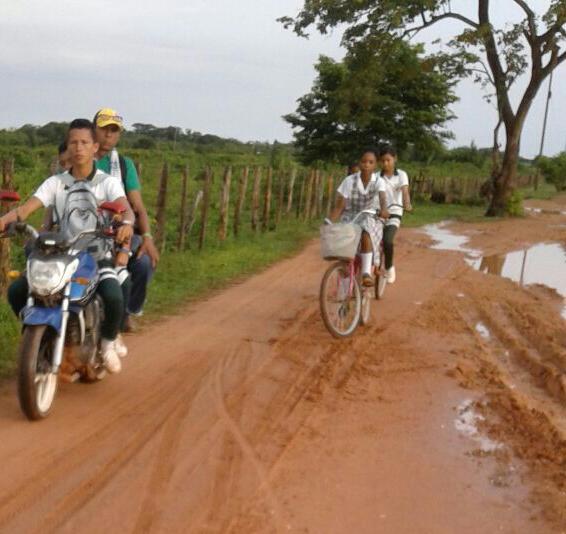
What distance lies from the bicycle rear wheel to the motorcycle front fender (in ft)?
9.63

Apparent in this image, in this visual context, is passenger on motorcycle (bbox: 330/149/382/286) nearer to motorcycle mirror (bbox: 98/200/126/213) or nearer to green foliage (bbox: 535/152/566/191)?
motorcycle mirror (bbox: 98/200/126/213)

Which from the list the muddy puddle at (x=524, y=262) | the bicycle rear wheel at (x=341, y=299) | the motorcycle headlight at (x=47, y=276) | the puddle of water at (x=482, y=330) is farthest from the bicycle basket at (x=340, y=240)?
the muddy puddle at (x=524, y=262)

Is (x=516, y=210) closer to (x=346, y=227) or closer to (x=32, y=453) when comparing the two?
(x=346, y=227)

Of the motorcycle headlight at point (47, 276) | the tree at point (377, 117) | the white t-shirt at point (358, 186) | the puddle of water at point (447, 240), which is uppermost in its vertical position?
the tree at point (377, 117)

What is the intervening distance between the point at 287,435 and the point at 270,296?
15.6 feet

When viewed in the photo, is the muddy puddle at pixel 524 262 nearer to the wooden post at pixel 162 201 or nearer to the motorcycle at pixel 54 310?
the wooden post at pixel 162 201

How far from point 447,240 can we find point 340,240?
11.0 meters

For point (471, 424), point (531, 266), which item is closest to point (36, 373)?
point (471, 424)

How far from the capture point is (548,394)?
5867 mm

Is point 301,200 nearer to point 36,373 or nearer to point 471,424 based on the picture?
point 471,424

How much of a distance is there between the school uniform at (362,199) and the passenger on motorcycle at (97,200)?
313 centimetres

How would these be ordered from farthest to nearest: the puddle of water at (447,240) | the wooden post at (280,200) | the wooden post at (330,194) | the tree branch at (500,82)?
the tree branch at (500,82) < the wooden post at (330,194) < the wooden post at (280,200) < the puddle of water at (447,240)

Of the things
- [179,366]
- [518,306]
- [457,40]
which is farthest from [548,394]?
[457,40]

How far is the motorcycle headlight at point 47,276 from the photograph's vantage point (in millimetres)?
4340
